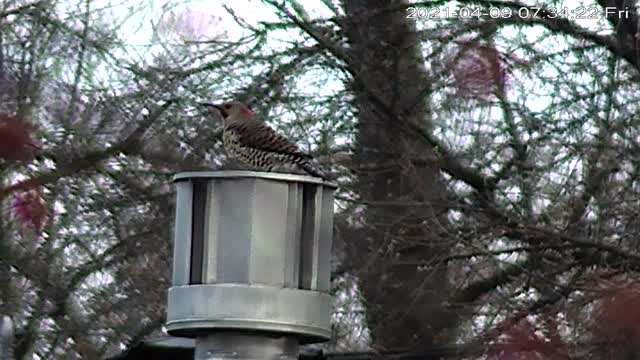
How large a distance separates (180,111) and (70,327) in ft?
7.37

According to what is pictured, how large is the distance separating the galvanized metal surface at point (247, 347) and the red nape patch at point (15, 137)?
279 inches

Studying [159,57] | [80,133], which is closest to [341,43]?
[159,57]

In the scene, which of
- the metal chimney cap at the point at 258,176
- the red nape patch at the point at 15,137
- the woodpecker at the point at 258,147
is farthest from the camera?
the red nape patch at the point at 15,137

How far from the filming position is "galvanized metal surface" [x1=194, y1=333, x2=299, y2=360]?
5477mm

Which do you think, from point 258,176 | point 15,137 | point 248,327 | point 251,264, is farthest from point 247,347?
point 15,137

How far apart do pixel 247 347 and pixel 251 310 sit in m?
0.13

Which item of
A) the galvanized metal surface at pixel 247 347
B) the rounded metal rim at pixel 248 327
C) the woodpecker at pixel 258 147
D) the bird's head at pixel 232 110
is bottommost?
the galvanized metal surface at pixel 247 347

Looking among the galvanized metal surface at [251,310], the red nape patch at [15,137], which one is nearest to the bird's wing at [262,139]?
the red nape patch at [15,137]

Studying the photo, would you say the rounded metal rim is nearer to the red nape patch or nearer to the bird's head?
the bird's head

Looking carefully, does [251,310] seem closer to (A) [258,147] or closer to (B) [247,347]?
(B) [247,347]

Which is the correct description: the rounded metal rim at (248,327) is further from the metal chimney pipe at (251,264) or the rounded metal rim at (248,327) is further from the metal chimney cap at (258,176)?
the metal chimney cap at (258,176)

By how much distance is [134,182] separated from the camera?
12648 millimetres

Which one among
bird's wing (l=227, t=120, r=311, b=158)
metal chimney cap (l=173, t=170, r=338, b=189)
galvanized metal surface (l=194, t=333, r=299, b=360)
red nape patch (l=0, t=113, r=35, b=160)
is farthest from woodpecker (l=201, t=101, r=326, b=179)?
galvanized metal surface (l=194, t=333, r=299, b=360)

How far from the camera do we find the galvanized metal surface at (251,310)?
5.47 metres
